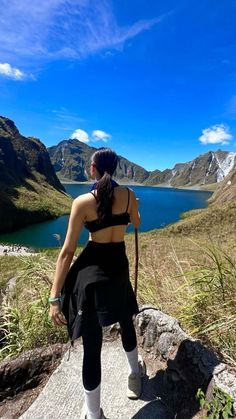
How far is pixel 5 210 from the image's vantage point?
87.8 meters

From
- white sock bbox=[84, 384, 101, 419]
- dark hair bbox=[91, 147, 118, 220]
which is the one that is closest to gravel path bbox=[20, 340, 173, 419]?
white sock bbox=[84, 384, 101, 419]

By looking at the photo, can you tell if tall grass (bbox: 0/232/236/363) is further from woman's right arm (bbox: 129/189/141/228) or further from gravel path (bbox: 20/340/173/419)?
woman's right arm (bbox: 129/189/141/228)

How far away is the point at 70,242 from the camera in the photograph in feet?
10.4

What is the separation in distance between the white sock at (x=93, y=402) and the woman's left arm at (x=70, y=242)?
3.41 feet

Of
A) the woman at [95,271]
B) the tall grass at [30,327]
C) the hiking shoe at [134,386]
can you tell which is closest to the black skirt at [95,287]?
the woman at [95,271]

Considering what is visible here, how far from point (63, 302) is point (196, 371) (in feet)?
5.37

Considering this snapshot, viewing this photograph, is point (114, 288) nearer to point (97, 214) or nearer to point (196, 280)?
point (97, 214)

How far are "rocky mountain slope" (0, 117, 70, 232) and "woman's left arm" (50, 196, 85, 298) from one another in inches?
3091

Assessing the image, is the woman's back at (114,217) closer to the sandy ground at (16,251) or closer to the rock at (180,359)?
the rock at (180,359)

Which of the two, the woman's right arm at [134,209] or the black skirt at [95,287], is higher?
the woman's right arm at [134,209]

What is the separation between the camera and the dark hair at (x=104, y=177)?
3.12 meters

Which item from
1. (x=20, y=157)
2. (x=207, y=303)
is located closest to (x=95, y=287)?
(x=207, y=303)

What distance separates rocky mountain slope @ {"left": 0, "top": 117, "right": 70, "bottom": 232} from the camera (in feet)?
298

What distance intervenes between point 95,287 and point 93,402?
119cm
